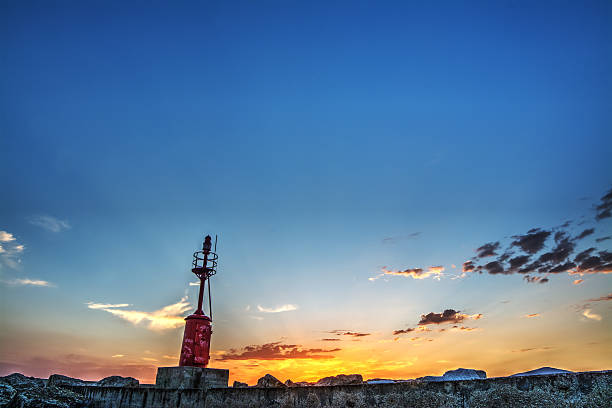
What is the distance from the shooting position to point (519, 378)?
4422 millimetres

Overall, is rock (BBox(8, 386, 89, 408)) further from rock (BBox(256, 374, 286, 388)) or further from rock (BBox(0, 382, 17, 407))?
rock (BBox(256, 374, 286, 388))

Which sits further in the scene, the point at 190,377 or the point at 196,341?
the point at 196,341

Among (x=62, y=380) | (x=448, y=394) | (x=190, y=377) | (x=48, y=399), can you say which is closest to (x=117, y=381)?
(x=62, y=380)

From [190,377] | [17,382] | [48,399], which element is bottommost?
[48,399]

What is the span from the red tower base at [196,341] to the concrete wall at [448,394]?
20.5 ft

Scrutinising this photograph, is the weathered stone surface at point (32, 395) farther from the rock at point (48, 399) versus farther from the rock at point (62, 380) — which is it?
the rock at point (62, 380)

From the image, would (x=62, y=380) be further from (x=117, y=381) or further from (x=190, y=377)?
(x=190, y=377)

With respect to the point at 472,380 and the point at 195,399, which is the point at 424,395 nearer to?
the point at 472,380

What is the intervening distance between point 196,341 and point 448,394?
12072mm

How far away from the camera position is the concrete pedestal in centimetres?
1295

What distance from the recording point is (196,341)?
1489 centimetres

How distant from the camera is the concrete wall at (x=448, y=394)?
3.89 m

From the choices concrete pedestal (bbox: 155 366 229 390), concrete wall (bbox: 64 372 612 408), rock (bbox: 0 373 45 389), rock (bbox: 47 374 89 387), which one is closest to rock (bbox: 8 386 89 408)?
rock (bbox: 0 373 45 389)

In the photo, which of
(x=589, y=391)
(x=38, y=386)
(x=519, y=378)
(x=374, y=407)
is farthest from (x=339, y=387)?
(x=38, y=386)
